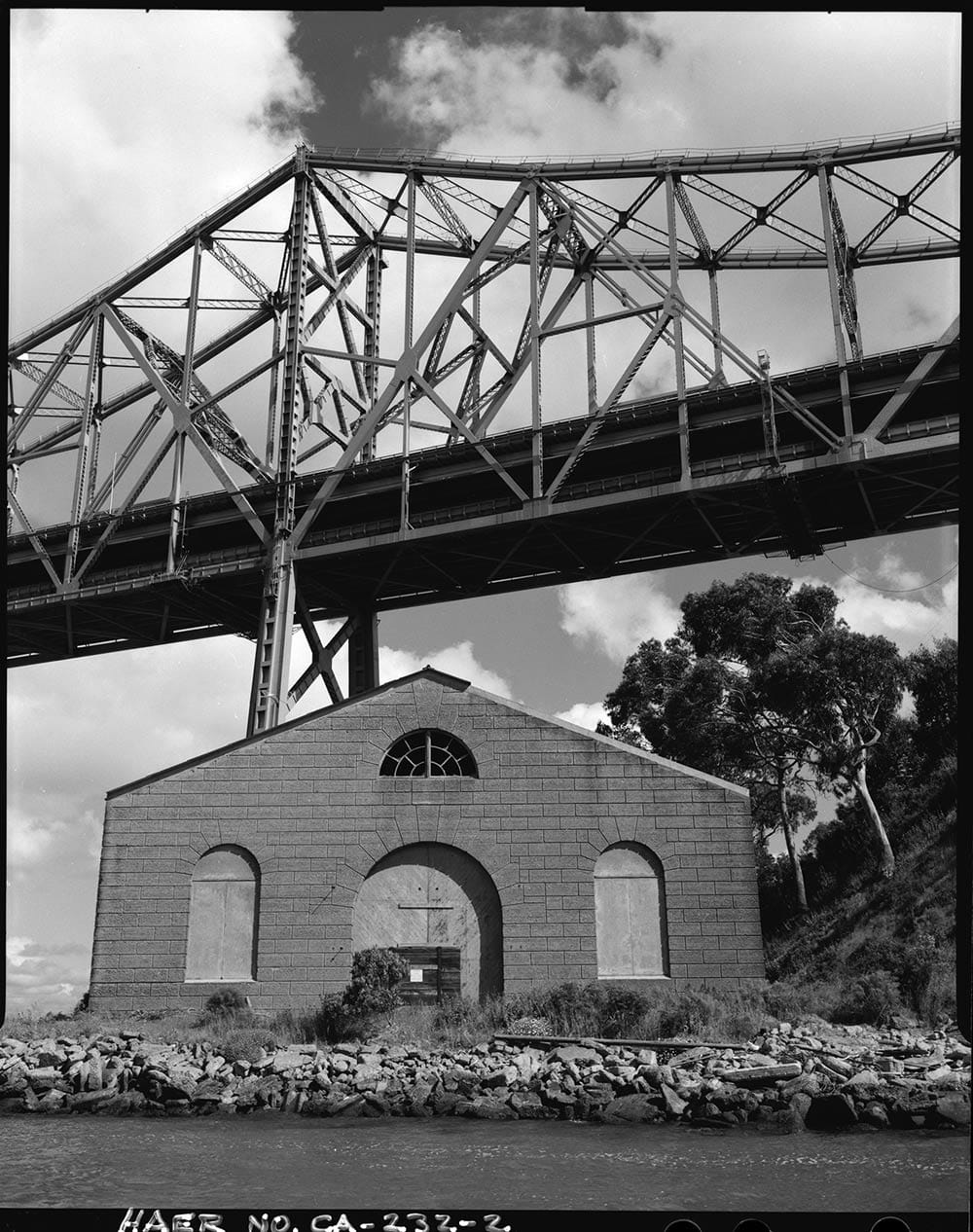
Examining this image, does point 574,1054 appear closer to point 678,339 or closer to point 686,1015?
point 686,1015

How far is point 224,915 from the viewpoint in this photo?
83.6ft

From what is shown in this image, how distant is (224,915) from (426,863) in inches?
179

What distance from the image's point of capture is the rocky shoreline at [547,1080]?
1667 cm

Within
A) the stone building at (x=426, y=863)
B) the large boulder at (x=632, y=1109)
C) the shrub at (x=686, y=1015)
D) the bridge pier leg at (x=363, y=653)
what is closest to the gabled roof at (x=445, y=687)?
the stone building at (x=426, y=863)

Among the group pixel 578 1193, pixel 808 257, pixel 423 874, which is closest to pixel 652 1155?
pixel 578 1193

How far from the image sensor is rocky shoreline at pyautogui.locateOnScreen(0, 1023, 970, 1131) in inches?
656

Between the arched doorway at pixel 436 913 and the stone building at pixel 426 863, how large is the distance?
0.13 ft

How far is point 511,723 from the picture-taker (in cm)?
2642

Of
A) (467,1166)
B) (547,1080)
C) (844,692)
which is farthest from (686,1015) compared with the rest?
(844,692)

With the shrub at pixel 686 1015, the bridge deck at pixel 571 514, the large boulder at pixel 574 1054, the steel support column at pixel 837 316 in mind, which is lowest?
the large boulder at pixel 574 1054

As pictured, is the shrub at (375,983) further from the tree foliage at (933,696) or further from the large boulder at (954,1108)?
the tree foliage at (933,696)

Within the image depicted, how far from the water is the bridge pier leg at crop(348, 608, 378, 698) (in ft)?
100

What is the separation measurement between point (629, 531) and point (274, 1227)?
40.3 m

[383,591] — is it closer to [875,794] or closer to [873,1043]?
[875,794]
